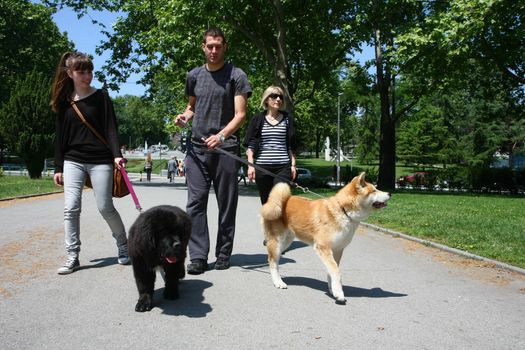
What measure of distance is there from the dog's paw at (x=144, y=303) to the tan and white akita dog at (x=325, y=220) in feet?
4.76

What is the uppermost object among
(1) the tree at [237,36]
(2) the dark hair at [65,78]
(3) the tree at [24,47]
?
(3) the tree at [24,47]

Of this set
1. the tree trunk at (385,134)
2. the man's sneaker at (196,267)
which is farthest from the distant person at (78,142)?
the tree trunk at (385,134)

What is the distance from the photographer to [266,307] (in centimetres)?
425

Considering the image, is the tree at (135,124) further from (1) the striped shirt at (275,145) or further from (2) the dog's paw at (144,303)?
(2) the dog's paw at (144,303)

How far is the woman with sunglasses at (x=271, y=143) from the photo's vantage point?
6.02m

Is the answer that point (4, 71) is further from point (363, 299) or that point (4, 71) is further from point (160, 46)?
point (363, 299)

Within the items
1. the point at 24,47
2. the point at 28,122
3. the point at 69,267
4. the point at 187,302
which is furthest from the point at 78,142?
the point at 24,47

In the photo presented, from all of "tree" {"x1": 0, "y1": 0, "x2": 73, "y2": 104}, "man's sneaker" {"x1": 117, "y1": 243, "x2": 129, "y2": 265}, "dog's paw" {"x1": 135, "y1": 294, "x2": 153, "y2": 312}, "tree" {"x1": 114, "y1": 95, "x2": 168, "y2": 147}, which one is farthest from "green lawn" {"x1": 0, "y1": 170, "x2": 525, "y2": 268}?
"tree" {"x1": 114, "y1": 95, "x2": 168, "y2": 147}

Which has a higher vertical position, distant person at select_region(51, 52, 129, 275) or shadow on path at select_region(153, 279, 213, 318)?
distant person at select_region(51, 52, 129, 275)

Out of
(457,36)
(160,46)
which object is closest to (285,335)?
(457,36)

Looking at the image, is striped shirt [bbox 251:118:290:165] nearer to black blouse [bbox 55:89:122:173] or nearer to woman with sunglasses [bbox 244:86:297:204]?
woman with sunglasses [bbox 244:86:297:204]

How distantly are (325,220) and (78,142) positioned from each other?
296cm

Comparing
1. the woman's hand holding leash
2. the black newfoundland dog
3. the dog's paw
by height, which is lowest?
the dog's paw

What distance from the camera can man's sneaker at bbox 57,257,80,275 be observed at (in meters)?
5.31
